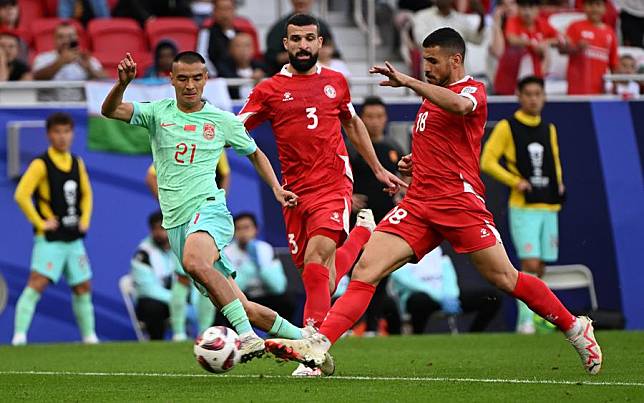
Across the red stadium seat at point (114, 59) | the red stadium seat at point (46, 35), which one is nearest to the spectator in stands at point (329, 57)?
the red stadium seat at point (114, 59)

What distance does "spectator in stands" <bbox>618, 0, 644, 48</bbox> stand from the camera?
21.5 metres

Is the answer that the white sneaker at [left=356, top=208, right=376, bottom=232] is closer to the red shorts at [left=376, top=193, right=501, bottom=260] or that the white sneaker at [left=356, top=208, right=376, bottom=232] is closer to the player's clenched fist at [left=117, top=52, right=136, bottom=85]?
the red shorts at [left=376, top=193, right=501, bottom=260]

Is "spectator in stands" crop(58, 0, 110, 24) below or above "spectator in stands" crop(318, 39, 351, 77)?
above

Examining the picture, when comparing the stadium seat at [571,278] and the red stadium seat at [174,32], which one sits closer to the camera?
the stadium seat at [571,278]

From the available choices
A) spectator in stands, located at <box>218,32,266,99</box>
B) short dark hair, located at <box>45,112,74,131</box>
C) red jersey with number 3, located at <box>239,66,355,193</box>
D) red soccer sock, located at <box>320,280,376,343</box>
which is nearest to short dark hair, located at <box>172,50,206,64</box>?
red jersey with number 3, located at <box>239,66,355,193</box>

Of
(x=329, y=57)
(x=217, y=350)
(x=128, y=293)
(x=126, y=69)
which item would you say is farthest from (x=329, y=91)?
(x=128, y=293)

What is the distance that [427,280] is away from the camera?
17.0 meters

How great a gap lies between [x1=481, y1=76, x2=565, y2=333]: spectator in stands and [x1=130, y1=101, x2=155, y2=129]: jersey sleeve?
686 cm

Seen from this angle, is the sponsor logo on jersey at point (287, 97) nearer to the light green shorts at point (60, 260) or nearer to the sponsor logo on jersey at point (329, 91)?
the sponsor logo on jersey at point (329, 91)

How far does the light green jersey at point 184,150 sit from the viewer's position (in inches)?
401

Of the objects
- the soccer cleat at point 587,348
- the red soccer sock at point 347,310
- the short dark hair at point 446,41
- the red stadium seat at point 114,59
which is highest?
the short dark hair at point 446,41

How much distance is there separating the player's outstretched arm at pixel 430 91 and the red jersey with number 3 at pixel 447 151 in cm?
36

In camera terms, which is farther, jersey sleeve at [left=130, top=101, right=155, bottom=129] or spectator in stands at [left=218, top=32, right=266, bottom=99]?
spectator in stands at [left=218, top=32, right=266, bottom=99]

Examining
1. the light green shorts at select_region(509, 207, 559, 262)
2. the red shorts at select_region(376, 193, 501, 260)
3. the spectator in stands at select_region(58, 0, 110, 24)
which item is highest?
the red shorts at select_region(376, 193, 501, 260)
